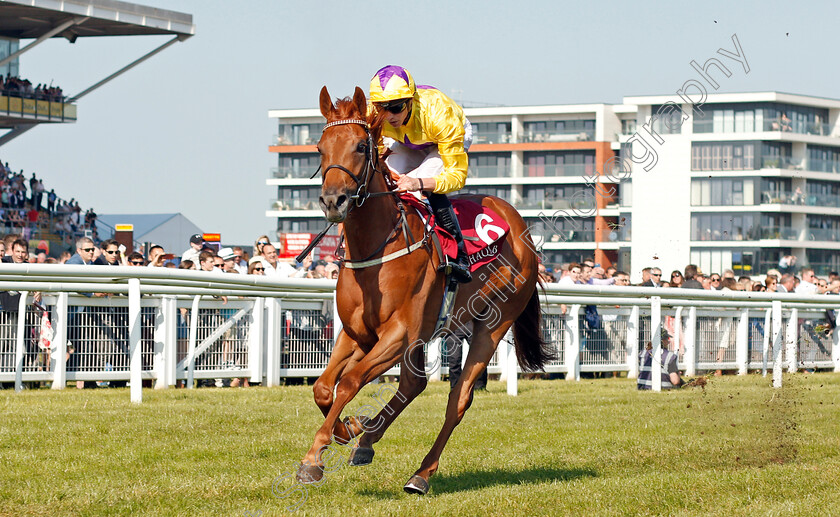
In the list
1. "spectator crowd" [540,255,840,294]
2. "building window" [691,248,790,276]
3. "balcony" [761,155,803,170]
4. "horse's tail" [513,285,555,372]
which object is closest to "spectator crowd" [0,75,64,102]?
"spectator crowd" [540,255,840,294]

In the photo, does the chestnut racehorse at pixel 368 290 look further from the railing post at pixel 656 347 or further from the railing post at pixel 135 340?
the railing post at pixel 656 347

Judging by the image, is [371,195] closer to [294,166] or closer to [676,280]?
[676,280]

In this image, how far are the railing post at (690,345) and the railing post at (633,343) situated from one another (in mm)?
710

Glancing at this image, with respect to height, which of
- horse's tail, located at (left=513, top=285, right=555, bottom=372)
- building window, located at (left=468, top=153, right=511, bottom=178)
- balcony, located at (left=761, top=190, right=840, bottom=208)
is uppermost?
building window, located at (left=468, top=153, right=511, bottom=178)

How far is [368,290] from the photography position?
18.7 ft

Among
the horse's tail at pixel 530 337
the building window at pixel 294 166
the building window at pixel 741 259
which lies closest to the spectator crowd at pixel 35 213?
the horse's tail at pixel 530 337

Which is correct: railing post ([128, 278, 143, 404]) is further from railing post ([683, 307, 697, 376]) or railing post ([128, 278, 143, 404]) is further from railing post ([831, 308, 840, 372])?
railing post ([831, 308, 840, 372])

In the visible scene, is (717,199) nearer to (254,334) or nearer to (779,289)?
(779,289)

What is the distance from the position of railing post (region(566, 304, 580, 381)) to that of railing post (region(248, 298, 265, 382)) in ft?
12.7

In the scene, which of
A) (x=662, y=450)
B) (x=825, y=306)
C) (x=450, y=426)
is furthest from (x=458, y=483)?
(x=825, y=306)

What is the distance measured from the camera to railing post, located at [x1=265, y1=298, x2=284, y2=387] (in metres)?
11.6

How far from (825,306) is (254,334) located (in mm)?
8731

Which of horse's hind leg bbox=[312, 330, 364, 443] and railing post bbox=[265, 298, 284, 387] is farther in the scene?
railing post bbox=[265, 298, 284, 387]

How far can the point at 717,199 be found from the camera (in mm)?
67500
